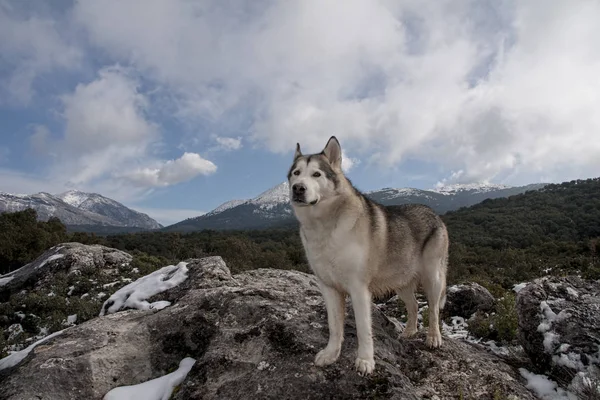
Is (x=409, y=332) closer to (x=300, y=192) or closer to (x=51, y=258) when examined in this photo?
(x=300, y=192)

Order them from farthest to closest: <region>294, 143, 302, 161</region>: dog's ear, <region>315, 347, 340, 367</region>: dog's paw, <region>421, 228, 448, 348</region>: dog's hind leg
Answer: <region>421, 228, 448, 348</region>: dog's hind leg
<region>294, 143, 302, 161</region>: dog's ear
<region>315, 347, 340, 367</region>: dog's paw

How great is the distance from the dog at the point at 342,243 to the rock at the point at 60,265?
1905 cm

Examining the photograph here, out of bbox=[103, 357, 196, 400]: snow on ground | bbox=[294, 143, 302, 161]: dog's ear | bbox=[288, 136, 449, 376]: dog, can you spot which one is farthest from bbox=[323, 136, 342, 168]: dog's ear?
bbox=[103, 357, 196, 400]: snow on ground

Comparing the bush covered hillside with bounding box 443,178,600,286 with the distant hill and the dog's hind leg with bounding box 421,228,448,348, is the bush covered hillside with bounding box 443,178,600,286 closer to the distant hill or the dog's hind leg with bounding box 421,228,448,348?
the distant hill

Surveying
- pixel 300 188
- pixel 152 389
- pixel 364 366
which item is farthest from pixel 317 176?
pixel 152 389

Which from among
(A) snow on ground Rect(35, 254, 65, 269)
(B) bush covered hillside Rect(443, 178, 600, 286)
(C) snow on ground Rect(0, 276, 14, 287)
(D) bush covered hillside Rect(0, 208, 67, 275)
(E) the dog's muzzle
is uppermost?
(D) bush covered hillside Rect(0, 208, 67, 275)

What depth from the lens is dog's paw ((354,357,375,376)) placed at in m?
4.57

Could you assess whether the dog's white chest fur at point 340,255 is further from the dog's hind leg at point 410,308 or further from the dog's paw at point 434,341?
the dog's hind leg at point 410,308

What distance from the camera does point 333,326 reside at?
5078mm

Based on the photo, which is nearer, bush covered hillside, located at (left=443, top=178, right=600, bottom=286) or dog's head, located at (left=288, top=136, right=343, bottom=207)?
dog's head, located at (left=288, top=136, right=343, bottom=207)

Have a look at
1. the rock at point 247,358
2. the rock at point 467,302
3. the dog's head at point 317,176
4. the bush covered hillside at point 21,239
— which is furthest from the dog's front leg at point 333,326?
the bush covered hillside at point 21,239

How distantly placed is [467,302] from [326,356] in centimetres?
764

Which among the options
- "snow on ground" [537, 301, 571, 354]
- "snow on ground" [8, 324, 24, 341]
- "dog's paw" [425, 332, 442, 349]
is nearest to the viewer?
"snow on ground" [537, 301, 571, 354]

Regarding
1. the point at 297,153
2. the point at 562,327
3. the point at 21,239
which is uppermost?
the point at 21,239
